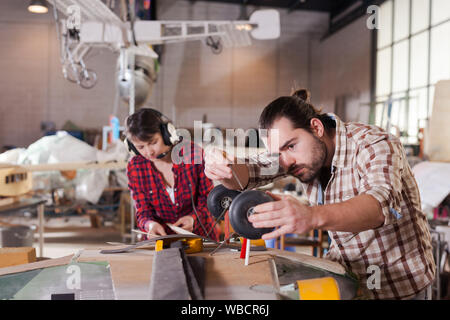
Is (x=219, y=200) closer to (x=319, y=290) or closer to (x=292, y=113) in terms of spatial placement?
(x=292, y=113)

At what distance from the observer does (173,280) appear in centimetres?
78

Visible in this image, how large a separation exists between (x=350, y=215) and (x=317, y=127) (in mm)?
437

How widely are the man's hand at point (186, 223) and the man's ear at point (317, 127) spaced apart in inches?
34.7

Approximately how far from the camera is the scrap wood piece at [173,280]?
0.72 metres

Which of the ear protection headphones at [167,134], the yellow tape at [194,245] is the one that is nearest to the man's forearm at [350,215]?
the yellow tape at [194,245]

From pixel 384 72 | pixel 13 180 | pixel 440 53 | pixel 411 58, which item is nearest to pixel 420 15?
pixel 411 58

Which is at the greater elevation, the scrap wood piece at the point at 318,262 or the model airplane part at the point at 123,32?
the model airplane part at the point at 123,32

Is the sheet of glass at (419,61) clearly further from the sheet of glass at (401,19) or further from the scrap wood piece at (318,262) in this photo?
the scrap wood piece at (318,262)

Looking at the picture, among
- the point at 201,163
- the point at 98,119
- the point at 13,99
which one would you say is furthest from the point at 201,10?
the point at 201,163

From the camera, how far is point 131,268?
993mm

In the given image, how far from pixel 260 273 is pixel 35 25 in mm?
10642

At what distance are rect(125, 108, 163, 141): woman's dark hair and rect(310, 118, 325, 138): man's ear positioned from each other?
91 cm

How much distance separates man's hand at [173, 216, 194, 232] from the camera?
188 cm

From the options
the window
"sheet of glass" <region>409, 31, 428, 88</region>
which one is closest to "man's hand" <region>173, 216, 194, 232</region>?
the window
